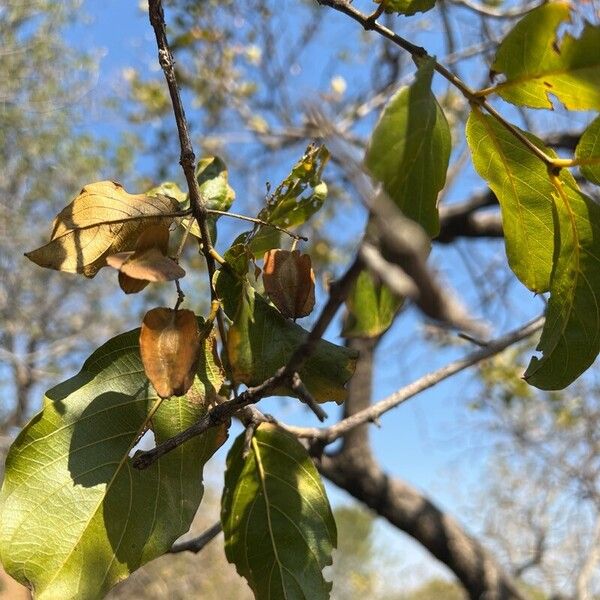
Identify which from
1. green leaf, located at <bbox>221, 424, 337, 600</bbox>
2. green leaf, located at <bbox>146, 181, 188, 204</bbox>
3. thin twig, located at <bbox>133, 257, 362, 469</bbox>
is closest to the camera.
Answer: thin twig, located at <bbox>133, 257, 362, 469</bbox>

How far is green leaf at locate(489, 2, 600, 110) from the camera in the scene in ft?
2.02

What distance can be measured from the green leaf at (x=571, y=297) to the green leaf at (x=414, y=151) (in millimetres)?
199

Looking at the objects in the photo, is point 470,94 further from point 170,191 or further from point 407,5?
point 170,191

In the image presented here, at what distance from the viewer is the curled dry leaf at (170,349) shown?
0.69 metres

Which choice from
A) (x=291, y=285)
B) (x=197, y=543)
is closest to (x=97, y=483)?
(x=291, y=285)

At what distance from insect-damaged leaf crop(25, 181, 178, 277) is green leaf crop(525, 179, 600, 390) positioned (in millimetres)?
416

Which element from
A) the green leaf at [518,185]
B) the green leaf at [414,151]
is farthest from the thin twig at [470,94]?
the green leaf at [414,151]

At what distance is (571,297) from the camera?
0.76 metres

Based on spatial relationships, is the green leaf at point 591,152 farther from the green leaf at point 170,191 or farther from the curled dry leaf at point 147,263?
the green leaf at point 170,191

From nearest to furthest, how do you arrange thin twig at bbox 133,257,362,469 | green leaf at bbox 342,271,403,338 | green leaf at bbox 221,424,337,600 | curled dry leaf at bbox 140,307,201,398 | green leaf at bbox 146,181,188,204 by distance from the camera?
thin twig at bbox 133,257,362,469
green leaf at bbox 342,271,403,338
curled dry leaf at bbox 140,307,201,398
green leaf at bbox 221,424,337,600
green leaf at bbox 146,181,188,204

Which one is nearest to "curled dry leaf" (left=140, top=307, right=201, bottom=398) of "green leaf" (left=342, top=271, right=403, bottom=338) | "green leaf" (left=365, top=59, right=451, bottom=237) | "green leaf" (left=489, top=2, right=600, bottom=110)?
"green leaf" (left=342, top=271, right=403, bottom=338)

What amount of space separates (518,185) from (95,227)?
Answer: 0.45 m

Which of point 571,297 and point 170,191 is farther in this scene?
point 170,191

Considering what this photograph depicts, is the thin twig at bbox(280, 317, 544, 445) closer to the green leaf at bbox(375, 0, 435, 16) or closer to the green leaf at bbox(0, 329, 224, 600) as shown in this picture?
the green leaf at bbox(0, 329, 224, 600)
